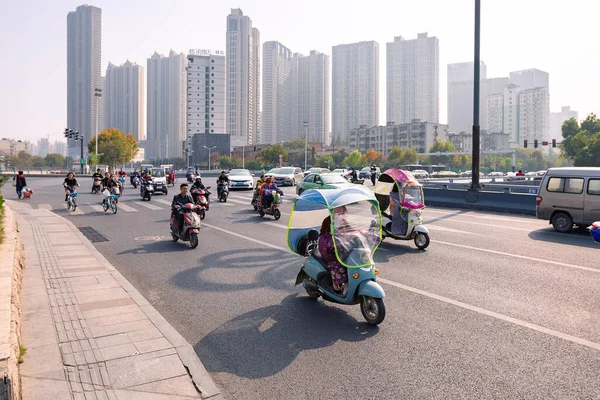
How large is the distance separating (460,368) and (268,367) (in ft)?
6.37

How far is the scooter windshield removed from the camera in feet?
→ 19.9

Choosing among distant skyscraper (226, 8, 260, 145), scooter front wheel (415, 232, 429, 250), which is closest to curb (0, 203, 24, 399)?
scooter front wheel (415, 232, 429, 250)

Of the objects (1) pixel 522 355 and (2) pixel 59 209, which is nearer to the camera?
(1) pixel 522 355

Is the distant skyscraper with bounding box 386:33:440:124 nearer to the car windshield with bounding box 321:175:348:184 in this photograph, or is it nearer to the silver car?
the silver car

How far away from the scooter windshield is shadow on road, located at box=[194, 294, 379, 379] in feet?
2.80

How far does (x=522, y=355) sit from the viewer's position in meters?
4.98

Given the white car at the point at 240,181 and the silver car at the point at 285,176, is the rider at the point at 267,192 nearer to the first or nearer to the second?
the white car at the point at 240,181

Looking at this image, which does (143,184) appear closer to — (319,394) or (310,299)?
(310,299)

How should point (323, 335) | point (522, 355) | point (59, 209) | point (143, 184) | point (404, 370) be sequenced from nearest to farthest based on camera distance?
point (404, 370), point (522, 355), point (323, 335), point (59, 209), point (143, 184)

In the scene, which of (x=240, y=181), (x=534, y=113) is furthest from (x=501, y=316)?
(x=534, y=113)

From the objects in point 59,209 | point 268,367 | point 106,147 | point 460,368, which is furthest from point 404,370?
point 106,147

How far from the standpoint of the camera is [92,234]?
45.4 feet

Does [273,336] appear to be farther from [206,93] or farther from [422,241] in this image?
[206,93]

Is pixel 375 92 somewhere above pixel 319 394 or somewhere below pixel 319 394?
above
